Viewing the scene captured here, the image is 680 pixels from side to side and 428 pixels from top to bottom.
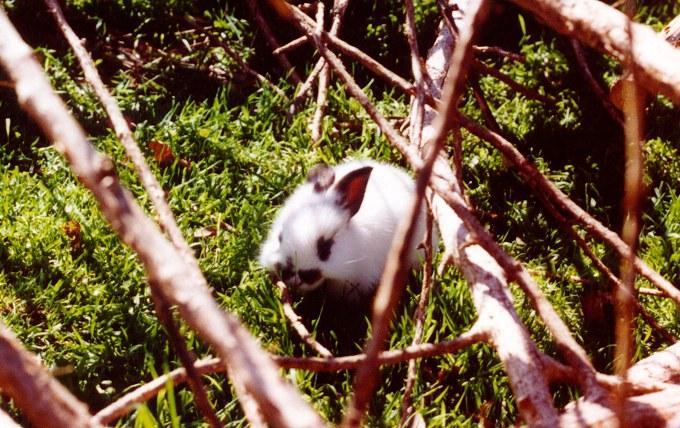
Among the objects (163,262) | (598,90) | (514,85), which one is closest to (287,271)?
(514,85)

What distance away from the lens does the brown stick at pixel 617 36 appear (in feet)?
6.02

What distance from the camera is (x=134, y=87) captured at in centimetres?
430

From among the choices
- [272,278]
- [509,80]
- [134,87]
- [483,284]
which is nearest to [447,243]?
[483,284]

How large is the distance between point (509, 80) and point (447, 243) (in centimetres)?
133

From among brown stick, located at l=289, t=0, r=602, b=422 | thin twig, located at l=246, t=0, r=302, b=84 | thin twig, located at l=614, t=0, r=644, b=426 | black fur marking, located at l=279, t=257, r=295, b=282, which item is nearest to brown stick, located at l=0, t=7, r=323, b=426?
thin twig, located at l=614, t=0, r=644, b=426

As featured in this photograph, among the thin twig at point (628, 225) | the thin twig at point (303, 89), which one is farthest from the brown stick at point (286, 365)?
the thin twig at point (303, 89)

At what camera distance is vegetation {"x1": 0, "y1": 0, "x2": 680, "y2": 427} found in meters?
2.95

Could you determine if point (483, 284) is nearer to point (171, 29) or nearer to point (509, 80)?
point (509, 80)

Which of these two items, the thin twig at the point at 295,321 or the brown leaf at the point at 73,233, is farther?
the brown leaf at the point at 73,233

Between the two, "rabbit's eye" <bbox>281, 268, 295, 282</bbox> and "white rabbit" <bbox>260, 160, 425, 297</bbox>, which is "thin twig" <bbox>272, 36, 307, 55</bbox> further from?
"rabbit's eye" <bbox>281, 268, 295, 282</bbox>

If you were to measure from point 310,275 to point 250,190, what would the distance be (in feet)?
2.03

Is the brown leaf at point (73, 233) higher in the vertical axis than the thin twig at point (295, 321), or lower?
higher

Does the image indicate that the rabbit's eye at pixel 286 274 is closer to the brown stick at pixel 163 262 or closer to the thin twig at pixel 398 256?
the brown stick at pixel 163 262

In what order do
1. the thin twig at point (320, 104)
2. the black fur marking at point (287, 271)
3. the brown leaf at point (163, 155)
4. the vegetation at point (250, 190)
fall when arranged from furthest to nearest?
1. the thin twig at point (320, 104)
2. the brown leaf at point (163, 155)
3. the black fur marking at point (287, 271)
4. the vegetation at point (250, 190)
